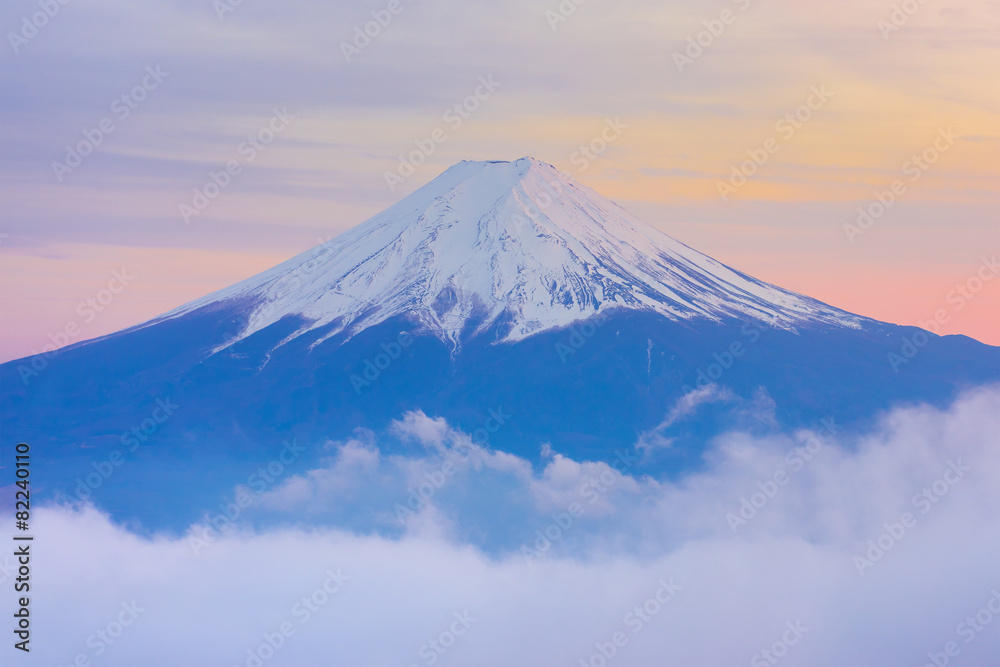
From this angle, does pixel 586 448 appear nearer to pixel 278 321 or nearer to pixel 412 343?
pixel 412 343

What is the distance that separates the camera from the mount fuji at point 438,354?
129125 mm

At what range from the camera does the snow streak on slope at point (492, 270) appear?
5113 inches

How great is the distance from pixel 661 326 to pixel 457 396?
1933 cm

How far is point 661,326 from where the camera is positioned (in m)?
128

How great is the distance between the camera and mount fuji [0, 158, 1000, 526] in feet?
424

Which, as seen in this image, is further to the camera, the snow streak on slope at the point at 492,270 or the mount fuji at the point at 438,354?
the snow streak on slope at the point at 492,270

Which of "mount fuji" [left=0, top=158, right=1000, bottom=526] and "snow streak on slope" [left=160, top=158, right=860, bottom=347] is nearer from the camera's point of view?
Result: "mount fuji" [left=0, top=158, right=1000, bottom=526]

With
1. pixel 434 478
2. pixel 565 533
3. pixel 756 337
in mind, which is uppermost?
pixel 756 337

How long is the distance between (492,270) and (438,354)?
8.95 m

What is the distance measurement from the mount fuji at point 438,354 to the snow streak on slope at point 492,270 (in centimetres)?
18

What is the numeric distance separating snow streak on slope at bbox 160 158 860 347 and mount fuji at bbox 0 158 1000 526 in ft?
0.59

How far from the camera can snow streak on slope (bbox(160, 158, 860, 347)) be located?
130m

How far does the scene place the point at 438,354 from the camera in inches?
5207

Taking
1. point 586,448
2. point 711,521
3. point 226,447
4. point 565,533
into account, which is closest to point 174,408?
point 226,447
